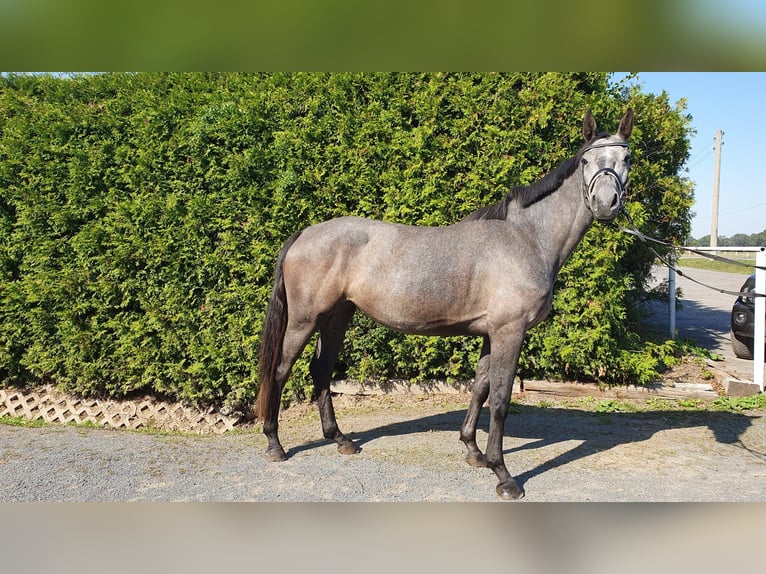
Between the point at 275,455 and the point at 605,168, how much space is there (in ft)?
11.5

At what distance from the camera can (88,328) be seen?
6312 mm

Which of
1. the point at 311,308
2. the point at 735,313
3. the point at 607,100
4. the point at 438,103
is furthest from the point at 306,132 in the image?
the point at 735,313

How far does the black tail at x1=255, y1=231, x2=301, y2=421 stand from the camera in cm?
429

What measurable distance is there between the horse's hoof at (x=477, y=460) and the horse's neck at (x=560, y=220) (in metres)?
1.66

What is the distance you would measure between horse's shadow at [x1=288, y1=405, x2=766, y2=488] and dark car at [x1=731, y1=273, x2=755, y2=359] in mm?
3085

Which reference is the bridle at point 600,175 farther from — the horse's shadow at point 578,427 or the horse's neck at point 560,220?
the horse's shadow at point 578,427

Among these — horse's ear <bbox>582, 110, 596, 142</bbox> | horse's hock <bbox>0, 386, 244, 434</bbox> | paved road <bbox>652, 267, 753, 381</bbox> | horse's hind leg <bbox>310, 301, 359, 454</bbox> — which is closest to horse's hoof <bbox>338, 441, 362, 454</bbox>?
horse's hind leg <bbox>310, 301, 359, 454</bbox>

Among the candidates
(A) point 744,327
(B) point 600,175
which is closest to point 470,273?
(B) point 600,175

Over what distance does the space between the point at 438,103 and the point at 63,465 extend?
5.30 meters

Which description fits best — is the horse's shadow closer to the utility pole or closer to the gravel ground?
the gravel ground

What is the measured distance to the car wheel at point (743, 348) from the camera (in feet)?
26.8

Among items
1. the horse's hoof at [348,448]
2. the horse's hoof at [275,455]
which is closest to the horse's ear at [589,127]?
the horse's hoof at [348,448]

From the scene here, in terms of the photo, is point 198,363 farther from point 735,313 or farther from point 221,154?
point 735,313

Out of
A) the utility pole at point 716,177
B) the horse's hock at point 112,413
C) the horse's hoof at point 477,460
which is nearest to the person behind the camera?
the horse's hoof at point 477,460
